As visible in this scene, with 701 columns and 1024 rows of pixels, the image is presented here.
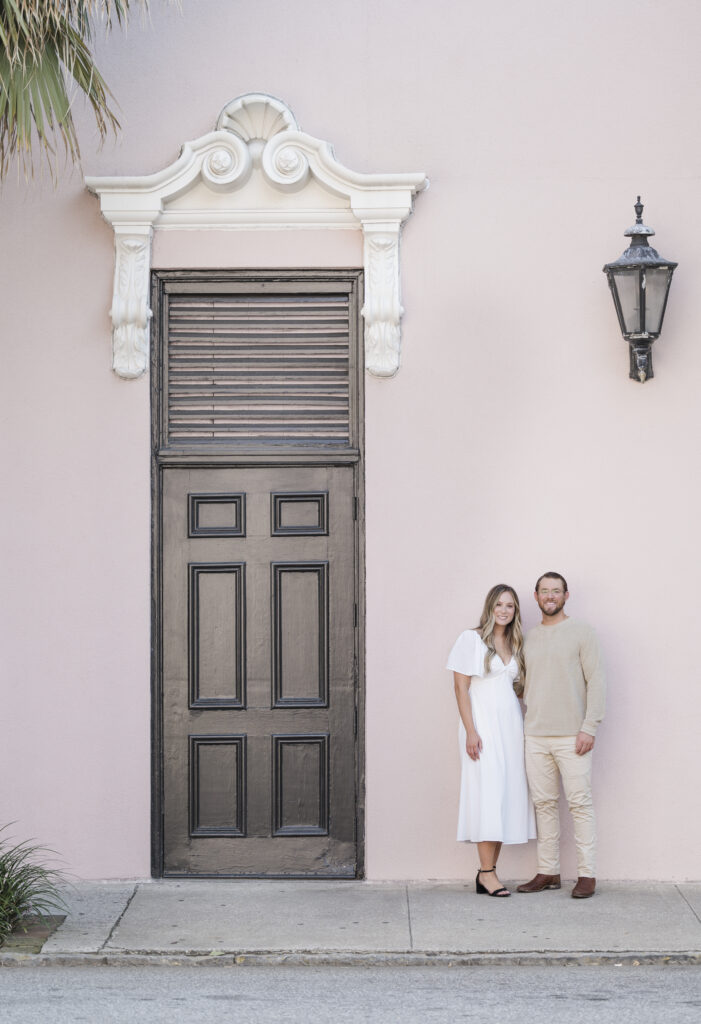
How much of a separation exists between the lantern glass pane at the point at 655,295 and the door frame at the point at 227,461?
5.64 feet

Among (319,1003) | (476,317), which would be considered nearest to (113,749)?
(319,1003)

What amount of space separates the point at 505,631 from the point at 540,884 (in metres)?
1.47

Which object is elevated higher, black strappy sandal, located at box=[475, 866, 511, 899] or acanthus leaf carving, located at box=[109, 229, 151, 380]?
acanthus leaf carving, located at box=[109, 229, 151, 380]

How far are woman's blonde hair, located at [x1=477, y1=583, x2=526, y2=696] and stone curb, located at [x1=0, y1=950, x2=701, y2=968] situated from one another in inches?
69.0

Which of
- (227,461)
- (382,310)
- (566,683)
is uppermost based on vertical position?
(382,310)

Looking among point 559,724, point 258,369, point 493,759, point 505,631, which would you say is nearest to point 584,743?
point 559,724

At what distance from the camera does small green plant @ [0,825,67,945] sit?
6.91m

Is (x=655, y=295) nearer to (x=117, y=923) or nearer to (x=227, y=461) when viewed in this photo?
(x=227, y=461)

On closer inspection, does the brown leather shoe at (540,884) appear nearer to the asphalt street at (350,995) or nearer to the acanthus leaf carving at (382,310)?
the asphalt street at (350,995)

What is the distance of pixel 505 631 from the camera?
26.2ft

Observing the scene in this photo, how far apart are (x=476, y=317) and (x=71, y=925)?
4187mm

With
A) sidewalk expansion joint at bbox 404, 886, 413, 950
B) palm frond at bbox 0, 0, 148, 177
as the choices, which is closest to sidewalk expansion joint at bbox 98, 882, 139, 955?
sidewalk expansion joint at bbox 404, 886, 413, 950

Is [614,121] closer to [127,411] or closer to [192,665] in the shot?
[127,411]

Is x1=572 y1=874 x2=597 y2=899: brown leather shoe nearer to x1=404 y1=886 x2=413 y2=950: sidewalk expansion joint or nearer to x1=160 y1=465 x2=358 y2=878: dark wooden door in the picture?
x1=404 y1=886 x2=413 y2=950: sidewalk expansion joint
